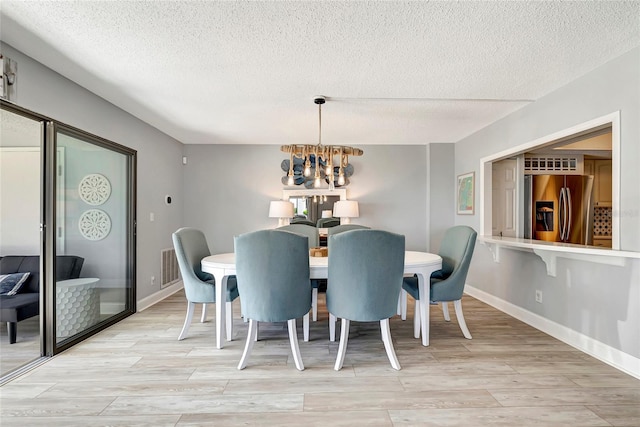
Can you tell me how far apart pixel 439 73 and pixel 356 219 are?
2837 millimetres

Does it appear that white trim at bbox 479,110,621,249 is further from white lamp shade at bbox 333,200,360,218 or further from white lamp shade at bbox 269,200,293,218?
white lamp shade at bbox 269,200,293,218

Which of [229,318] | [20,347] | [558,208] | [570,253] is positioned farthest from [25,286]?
[558,208]

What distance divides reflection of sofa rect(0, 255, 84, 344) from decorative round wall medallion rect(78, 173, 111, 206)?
57cm

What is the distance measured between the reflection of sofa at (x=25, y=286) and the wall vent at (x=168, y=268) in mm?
1356

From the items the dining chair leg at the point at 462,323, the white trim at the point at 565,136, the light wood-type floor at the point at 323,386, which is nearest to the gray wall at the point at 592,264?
the white trim at the point at 565,136

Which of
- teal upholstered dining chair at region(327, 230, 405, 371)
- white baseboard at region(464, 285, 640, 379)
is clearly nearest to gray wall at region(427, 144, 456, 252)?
white baseboard at region(464, 285, 640, 379)

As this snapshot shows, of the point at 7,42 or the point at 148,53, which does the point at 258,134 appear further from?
the point at 7,42

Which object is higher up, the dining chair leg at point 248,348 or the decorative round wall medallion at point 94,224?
the decorative round wall medallion at point 94,224

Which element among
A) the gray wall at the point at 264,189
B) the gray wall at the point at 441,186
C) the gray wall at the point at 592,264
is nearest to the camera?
the gray wall at the point at 592,264

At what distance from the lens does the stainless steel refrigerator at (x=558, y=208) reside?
3709mm

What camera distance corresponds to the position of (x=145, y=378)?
205cm

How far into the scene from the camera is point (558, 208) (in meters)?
3.72

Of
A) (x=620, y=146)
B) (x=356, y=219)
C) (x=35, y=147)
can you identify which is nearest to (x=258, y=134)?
(x=356, y=219)

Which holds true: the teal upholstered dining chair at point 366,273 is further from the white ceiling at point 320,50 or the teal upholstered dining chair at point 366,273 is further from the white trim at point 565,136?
the white trim at point 565,136
